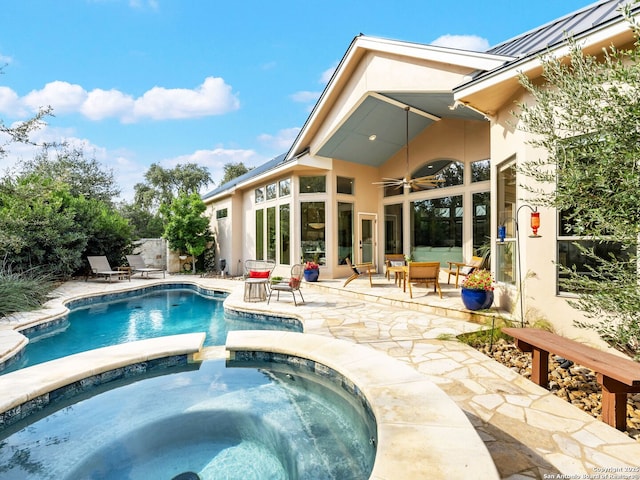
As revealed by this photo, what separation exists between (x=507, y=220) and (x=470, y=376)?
12.1 ft

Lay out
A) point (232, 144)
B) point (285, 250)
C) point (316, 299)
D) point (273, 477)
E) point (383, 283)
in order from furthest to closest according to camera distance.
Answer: point (232, 144) < point (285, 250) < point (383, 283) < point (316, 299) < point (273, 477)

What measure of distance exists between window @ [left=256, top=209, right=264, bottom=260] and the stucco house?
43mm

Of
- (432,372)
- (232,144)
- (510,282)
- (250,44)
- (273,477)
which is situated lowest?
(273,477)

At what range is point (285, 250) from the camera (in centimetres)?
1199

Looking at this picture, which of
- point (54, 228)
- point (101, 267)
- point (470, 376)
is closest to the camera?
point (470, 376)

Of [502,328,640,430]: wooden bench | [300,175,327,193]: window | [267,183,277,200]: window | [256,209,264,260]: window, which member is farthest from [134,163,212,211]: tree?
[502,328,640,430]: wooden bench

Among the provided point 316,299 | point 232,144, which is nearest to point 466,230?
point 316,299

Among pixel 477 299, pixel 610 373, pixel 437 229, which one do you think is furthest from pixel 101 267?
pixel 610 373

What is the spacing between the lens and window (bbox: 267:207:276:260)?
1261cm

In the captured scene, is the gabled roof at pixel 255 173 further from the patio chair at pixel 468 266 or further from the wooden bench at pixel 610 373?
the wooden bench at pixel 610 373

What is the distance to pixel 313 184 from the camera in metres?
11.4

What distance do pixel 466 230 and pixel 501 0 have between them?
279 inches

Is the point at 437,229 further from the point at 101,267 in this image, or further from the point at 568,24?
the point at 101,267

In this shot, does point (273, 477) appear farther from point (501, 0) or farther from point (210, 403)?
point (501, 0)
